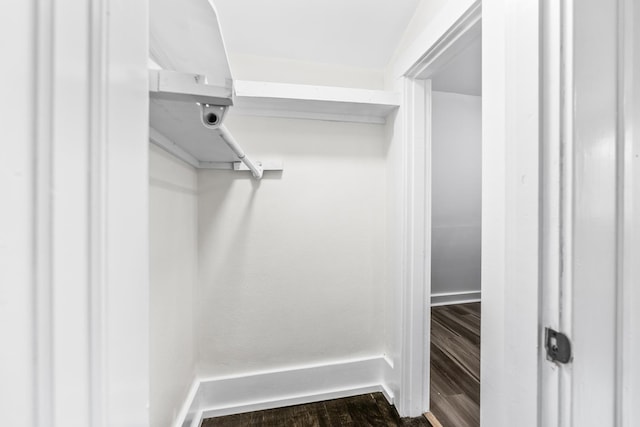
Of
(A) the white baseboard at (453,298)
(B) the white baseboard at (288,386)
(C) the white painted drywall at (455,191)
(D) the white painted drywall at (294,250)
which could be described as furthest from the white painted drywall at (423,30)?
(A) the white baseboard at (453,298)

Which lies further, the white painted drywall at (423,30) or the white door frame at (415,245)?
the white door frame at (415,245)

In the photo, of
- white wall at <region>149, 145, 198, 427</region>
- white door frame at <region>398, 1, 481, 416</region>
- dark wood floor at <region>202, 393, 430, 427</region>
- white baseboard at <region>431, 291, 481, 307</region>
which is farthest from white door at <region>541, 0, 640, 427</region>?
white baseboard at <region>431, 291, 481, 307</region>

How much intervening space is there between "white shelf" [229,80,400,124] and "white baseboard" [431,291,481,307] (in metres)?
2.03

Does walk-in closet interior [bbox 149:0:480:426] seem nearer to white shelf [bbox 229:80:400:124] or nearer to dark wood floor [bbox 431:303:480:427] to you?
white shelf [bbox 229:80:400:124]

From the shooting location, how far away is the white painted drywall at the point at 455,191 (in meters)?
2.40

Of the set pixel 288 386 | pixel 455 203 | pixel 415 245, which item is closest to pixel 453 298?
pixel 455 203

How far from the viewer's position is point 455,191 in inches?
96.8

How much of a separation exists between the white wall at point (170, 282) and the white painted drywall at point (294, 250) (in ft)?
0.39

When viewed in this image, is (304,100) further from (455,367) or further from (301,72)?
(455,367)

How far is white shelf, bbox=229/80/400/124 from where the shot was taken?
1162 mm

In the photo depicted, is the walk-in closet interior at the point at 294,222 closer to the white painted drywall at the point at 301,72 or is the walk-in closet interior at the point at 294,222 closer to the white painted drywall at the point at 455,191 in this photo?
the white painted drywall at the point at 301,72

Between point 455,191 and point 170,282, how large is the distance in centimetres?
249

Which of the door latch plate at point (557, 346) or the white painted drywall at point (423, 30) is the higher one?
the white painted drywall at point (423, 30)

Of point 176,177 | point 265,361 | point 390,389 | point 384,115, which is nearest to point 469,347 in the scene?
point 390,389
